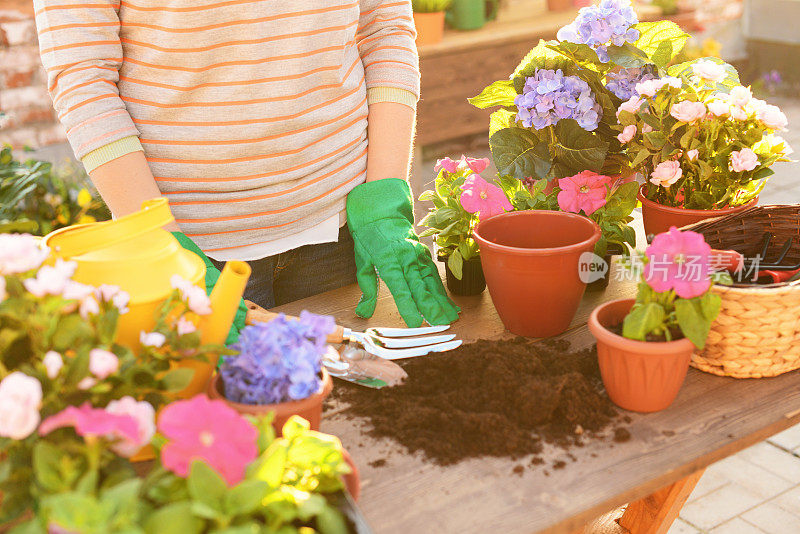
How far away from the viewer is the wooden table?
83 cm

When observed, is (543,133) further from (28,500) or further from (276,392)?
(28,500)

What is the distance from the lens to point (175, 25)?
119cm

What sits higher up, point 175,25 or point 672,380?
point 175,25

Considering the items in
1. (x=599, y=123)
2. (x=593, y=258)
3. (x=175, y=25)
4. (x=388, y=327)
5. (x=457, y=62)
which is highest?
(x=175, y=25)

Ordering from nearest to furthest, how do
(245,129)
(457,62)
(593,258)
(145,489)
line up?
(145,489)
(593,258)
(245,129)
(457,62)

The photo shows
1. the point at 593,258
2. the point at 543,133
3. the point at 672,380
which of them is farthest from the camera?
the point at 543,133

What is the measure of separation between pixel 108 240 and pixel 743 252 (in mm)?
972

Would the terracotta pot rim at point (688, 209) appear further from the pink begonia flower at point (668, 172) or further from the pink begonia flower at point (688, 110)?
the pink begonia flower at point (688, 110)

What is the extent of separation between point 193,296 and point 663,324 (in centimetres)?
60

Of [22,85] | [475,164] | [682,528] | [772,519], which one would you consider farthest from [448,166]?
[22,85]

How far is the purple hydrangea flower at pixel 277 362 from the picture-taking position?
32.6 inches

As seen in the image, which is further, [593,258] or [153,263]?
[593,258]

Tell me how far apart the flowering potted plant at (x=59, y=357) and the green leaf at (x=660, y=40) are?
1064 mm

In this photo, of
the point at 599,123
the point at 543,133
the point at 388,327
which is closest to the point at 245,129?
the point at 388,327
